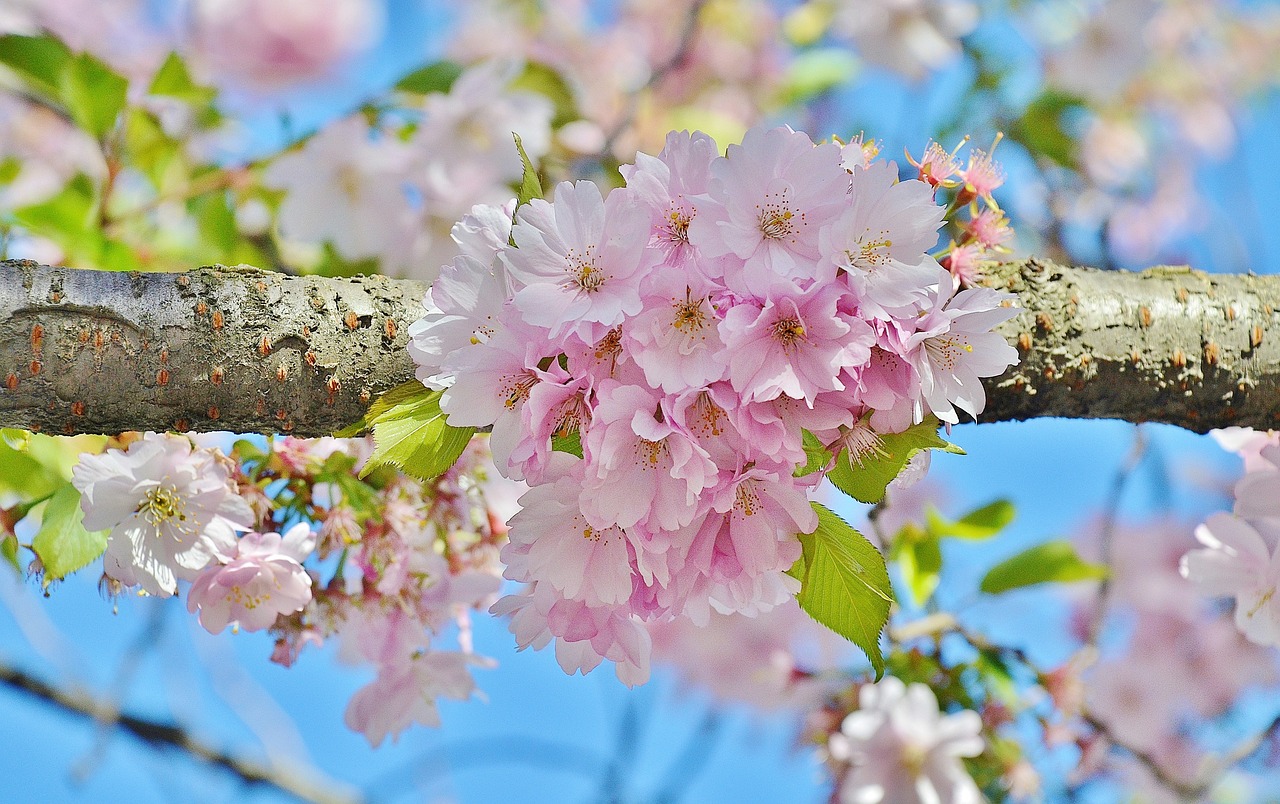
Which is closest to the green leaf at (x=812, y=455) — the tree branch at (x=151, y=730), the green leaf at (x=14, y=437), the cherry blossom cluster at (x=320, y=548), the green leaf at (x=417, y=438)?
the green leaf at (x=417, y=438)

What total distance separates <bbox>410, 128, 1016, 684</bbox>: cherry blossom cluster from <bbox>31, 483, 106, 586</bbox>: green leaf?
13.5 inches

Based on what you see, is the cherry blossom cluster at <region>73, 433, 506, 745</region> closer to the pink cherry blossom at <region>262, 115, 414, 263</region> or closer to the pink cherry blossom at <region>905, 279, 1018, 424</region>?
the pink cherry blossom at <region>905, 279, 1018, 424</region>

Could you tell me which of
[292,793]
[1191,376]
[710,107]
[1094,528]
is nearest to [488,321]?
[1191,376]

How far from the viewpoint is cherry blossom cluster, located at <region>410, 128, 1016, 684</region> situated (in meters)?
0.56

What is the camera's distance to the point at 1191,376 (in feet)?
2.77

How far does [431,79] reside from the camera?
1458mm

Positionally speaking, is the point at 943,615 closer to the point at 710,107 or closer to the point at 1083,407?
the point at 1083,407

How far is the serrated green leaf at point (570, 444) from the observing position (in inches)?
24.3

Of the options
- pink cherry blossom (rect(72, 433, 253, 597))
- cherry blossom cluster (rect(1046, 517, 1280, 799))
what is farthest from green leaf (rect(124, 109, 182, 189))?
cherry blossom cluster (rect(1046, 517, 1280, 799))

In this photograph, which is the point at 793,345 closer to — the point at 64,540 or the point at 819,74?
the point at 64,540

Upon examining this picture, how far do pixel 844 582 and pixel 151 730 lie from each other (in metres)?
1.57

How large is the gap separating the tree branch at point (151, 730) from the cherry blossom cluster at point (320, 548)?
101 cm

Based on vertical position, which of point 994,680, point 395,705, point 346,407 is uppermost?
point 346,407

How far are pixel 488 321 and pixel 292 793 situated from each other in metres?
1.58
